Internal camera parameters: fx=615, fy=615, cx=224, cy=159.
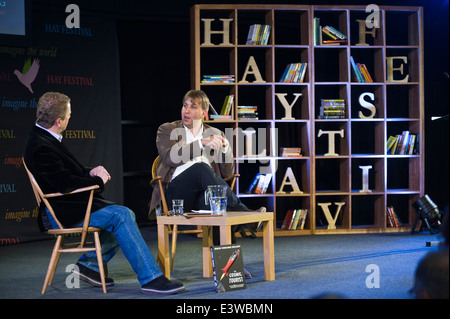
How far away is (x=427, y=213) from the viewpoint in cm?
620

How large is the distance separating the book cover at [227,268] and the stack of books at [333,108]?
3096 millimetres

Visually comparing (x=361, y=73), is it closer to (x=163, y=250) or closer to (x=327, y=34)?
(x=327, y=34)

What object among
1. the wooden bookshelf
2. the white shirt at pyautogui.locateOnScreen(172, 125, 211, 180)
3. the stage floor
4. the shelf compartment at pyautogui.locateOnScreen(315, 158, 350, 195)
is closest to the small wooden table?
the stage floor

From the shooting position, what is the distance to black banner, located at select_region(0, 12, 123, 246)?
618 cm

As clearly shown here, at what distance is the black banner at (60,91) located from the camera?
6.18 metres

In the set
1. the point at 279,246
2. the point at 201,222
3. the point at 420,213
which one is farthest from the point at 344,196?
the point at 201,222

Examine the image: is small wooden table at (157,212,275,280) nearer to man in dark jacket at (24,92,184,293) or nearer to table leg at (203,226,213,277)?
table leg at (203,226,213,277)

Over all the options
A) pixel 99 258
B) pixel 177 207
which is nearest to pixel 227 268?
pixel 177 207

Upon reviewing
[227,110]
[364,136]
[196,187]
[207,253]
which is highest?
[227,110]

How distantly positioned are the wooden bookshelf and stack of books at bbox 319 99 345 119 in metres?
0.07

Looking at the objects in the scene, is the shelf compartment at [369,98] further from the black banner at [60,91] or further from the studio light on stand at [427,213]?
the black banner at [60,91]

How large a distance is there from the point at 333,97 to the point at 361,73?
2.38ft
